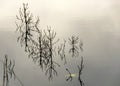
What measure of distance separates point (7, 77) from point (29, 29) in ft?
8.68

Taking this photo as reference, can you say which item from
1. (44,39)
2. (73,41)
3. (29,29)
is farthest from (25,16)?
Answer: (73,41)

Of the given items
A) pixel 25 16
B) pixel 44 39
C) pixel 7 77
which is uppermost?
pixel 25 16

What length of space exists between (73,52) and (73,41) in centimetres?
72

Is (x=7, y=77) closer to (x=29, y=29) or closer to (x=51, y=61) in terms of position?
(x=29, y=29)

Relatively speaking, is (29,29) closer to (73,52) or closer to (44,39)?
(44,39)

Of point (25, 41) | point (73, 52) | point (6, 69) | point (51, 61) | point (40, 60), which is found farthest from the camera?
point (73, 52)

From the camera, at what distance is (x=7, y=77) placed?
13945mm

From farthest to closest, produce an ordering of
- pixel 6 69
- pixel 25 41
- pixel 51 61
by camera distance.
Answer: pixel 51 61, pixel 25 41, pixel 6 69

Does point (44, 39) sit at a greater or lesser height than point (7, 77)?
greater

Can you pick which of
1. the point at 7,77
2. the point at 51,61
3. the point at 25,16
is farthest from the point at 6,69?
the point at 51,61

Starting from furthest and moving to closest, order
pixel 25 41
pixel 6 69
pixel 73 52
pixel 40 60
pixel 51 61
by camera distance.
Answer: pixel 73 52 < pixel 51 61 < pixel 40 60 < pixel 25 41 < pixel 6 69

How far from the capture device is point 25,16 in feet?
49.2

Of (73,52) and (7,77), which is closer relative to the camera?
(7,77)

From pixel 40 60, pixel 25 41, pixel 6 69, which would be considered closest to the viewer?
pixel 6 69
